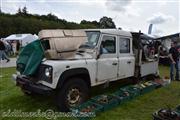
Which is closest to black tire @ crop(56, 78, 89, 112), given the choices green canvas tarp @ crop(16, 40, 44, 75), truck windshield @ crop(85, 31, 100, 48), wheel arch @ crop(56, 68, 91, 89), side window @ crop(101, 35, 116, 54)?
wheel arch @ crop(56, 68, 91, 89)

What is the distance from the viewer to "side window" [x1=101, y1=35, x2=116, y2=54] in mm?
6746

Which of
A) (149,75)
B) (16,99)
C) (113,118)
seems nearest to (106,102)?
(113,118)

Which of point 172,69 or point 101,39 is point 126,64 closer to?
point 101,39

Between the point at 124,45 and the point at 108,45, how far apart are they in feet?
2.99

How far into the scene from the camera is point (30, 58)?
584 centimetres

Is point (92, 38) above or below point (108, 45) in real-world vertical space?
above

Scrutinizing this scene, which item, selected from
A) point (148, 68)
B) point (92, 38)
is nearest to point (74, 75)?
point (92, 38)

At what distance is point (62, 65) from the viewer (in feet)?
17.9

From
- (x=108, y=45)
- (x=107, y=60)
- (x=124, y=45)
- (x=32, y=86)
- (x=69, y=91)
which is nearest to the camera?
(x=32, y=86)

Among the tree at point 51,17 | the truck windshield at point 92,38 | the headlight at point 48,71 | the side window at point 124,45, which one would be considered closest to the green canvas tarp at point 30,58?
the headlight at point 48,71

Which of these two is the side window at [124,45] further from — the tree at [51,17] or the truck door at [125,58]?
the tree at [51,17]

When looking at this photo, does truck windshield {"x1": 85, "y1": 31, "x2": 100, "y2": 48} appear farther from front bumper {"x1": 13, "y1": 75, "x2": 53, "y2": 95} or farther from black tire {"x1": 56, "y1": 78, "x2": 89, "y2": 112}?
front bumper {"x1": 13, "y1": 75, "x2": 53, "y2": 95}

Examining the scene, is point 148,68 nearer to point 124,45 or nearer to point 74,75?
point 124,45

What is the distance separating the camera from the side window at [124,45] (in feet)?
24.6
